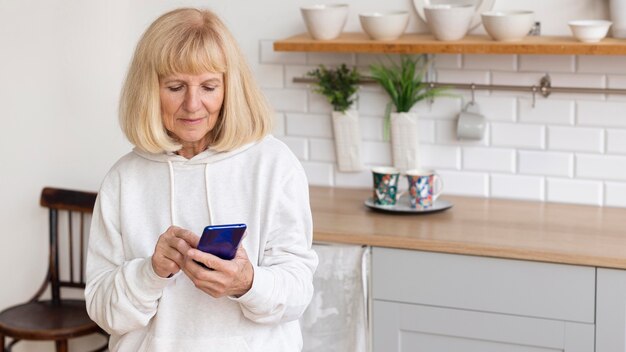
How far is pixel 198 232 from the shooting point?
6.98 feet

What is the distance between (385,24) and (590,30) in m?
0.68

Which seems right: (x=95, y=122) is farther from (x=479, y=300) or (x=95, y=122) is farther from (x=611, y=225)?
(x=611, y=225)

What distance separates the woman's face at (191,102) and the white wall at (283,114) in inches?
64.8

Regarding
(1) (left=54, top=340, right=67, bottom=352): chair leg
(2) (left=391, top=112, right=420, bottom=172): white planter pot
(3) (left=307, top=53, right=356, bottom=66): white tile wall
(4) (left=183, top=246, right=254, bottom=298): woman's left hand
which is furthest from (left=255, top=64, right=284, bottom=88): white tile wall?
(4) (left=183, top=246, right=254, bottom=298): woman's left hand

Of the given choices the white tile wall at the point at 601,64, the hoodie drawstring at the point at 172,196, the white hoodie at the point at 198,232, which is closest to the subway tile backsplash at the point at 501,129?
the white tile wall at the point at 601,64

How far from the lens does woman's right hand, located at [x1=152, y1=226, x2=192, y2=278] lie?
1.94 metres

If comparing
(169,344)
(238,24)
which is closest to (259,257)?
(169,344)

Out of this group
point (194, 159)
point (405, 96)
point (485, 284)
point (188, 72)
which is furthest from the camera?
point (405, 96)

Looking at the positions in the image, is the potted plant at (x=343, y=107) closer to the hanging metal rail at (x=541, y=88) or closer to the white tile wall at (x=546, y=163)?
the hanging metal rail at (x=541, y=88)

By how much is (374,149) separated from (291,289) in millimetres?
1741

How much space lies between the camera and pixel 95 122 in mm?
3941

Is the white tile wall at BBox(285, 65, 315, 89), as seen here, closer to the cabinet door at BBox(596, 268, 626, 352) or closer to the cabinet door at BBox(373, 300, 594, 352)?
the cabinet door at BBox(373, 300, 594, 352)

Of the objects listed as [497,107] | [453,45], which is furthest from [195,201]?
[497,107]

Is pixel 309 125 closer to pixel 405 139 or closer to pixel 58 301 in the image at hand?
pixel 405 139
